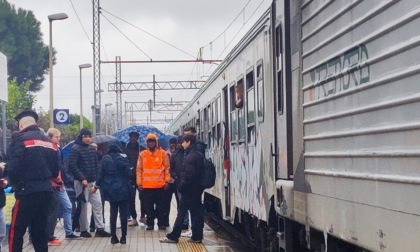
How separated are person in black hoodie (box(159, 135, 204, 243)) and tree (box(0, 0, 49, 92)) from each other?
4523 centimetres

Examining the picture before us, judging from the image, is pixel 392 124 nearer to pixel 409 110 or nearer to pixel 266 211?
pixel 409 110

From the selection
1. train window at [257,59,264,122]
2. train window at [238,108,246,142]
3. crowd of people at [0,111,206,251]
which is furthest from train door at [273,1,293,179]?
train window at [238,108,246,142]

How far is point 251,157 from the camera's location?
37.3ft

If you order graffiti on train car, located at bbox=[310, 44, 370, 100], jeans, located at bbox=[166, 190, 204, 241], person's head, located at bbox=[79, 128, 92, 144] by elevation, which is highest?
graffiti on train car, located at bbox=[310, 44, 370, 100]

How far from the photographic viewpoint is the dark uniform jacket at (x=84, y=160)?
14656 millimetres

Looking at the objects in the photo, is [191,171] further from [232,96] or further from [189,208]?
[232,96]

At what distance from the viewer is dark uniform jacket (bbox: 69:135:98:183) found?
14656 millimetres

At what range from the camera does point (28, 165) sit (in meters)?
10.3

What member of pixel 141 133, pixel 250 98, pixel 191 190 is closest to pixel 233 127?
pixel 191 190

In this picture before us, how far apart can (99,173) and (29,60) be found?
47.6m

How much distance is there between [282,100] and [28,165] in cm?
333

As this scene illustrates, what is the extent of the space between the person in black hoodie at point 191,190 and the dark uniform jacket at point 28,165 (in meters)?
3.78

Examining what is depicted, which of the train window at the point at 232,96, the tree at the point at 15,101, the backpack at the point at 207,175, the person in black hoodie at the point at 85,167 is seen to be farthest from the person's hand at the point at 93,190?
the tree at the point at 15,101

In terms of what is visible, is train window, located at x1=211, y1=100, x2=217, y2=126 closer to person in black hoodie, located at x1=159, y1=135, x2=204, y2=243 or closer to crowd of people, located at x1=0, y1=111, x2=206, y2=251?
crowd of people, located at x1=0, y1=111, x2=206, y2=251
